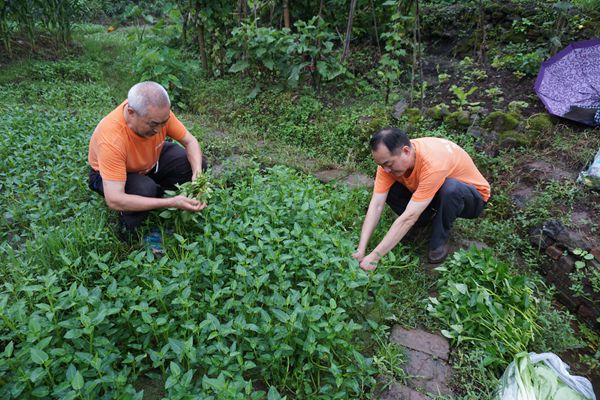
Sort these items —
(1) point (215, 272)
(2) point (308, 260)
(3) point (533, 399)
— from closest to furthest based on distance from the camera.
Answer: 1. (3) point (533, 399)
2. (1) point (215, 272)
3. (2) point (308, 260)

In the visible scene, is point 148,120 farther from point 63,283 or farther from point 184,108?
point 184,108

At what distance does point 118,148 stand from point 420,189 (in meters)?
2.12

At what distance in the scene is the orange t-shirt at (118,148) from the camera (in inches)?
111

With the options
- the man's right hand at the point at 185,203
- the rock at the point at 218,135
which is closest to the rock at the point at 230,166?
the rock at the point at 218,135

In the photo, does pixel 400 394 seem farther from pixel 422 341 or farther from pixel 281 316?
pixel 281 316

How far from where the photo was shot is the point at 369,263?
2.88m

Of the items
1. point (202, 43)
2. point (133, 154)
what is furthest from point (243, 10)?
point (133, 154)

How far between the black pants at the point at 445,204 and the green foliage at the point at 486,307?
0.34m

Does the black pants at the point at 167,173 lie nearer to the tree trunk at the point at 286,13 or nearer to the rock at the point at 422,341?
the rock at the point at 422,341

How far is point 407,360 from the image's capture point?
2.48 meters

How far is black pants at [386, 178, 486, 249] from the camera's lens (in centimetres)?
319

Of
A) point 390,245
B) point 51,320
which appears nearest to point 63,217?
point 51,320

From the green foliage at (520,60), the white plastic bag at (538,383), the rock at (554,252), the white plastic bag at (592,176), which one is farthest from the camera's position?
the green foliage at (520,60)

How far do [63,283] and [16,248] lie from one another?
110 centimetres
